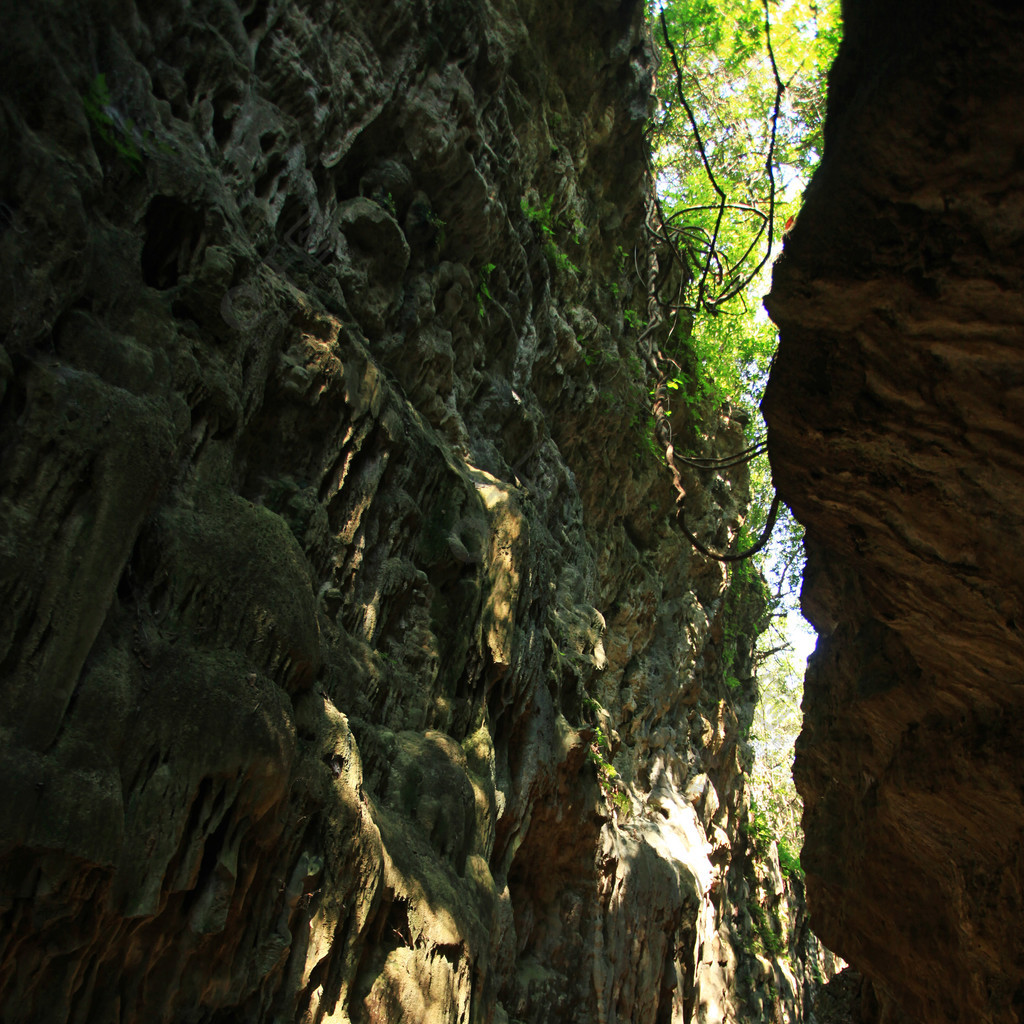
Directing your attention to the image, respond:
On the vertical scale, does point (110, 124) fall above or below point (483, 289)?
below

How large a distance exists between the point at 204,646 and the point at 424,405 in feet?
16.8

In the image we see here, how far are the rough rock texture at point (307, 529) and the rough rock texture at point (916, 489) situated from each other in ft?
11.6

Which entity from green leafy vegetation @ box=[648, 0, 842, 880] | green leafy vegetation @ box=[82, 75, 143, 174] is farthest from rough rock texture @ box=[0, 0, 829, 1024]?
green leafy vegetation @ box=[648, 0, 842, 880]

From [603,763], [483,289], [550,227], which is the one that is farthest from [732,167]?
[603,763]

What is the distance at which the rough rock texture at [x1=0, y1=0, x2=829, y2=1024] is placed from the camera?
396 centimetres

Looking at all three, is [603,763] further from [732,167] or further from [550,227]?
[732,167]

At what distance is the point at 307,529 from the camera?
6.16 m

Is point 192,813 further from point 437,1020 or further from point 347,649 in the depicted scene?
point 437,1020

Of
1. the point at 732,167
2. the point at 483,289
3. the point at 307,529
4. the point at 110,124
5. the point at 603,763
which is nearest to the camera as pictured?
the point at 110,124

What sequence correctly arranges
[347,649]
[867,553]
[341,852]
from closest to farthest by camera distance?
[341,852], [867,553], [347,649]

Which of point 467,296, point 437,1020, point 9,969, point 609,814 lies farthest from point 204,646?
point 609,814

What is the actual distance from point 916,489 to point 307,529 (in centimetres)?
429

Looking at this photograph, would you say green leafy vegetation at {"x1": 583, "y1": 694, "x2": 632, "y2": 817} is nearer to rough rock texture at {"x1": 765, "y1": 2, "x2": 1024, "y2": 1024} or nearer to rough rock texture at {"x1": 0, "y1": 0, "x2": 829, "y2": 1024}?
rough rock texture at {"x1": 0, "y1": 0, "x2": 829, "y2": 1024}

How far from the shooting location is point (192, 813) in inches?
171
